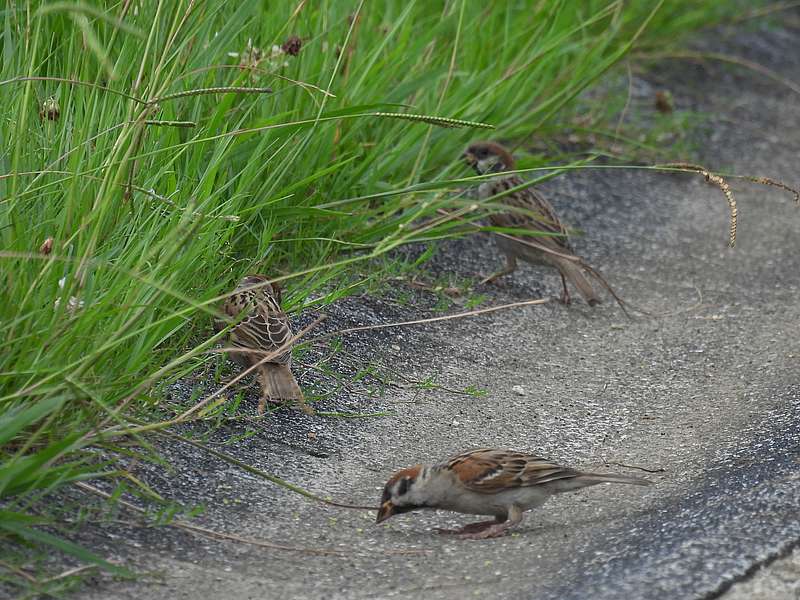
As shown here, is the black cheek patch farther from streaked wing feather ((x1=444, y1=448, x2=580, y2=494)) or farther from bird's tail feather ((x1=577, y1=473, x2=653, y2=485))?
bird's tail feather ((x1=577, y1=473, x2=653, y2=485))

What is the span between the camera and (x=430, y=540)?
12.3ft

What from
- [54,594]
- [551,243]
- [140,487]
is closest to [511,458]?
[140,487]

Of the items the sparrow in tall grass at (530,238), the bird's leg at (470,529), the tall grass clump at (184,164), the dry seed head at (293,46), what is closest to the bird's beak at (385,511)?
the bird's leg at (470,529)

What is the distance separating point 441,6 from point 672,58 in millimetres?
2852

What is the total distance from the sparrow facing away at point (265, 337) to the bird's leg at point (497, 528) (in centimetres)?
89

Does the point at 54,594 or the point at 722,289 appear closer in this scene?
the point at 54,594

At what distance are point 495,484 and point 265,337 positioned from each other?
1.11 m

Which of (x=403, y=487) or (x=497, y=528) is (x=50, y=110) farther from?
(x=497, y=528)

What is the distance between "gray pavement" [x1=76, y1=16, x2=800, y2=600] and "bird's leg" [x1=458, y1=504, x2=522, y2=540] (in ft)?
0.13

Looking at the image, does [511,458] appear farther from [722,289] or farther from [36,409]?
[722,289]

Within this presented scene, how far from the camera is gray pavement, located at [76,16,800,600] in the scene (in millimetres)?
3328

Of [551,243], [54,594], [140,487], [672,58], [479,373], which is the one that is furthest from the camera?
[672,58]

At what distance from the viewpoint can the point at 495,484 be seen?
148 inches

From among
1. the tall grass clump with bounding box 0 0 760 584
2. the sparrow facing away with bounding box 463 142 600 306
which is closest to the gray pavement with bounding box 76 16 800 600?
the sparrow facing away with bounding box 463 142 600 306
